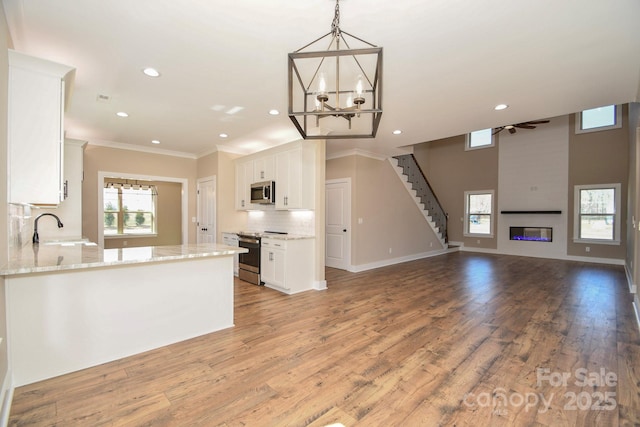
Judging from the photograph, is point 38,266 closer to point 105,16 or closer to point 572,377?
point 105,16

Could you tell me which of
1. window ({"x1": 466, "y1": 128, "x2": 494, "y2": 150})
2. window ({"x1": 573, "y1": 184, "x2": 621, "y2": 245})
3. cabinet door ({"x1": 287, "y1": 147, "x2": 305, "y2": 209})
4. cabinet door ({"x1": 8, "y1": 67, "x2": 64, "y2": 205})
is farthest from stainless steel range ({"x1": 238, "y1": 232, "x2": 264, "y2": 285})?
window ({"x1": 573, "y1": 184, "x2": 621, "y2": 245})

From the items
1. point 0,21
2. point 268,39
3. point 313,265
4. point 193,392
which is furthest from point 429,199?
point 0,21

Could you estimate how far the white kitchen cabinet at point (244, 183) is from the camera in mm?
5770

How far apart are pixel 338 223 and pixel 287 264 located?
2.30 m

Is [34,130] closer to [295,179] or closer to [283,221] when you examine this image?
[295,179]

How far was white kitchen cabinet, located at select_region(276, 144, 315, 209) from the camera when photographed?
4801 millimetres

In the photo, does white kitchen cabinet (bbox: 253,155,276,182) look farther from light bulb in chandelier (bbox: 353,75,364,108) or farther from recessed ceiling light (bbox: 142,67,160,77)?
light bulb in chandelier (bbox: 353,75,364,108)

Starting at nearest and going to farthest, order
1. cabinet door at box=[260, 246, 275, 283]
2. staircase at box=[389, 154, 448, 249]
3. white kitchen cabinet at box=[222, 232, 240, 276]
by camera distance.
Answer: cabinet door at box=[260, 246, 275, 283], white kitchen cabinet at box=[222, 232, 240, 276], staircase at box=[389, 154, 448, 249]

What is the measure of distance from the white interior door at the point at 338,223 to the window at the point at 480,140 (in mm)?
5699

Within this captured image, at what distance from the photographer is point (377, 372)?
7.41 feet

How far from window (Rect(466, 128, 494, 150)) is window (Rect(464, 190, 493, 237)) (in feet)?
4.98

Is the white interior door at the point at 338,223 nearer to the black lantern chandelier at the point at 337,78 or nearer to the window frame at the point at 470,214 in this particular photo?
the black lantern chandelier at the point at 337,78

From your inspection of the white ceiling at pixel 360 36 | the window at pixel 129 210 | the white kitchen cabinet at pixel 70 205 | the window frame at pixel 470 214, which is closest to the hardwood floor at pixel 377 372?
the white ceiling at pixel 360 36

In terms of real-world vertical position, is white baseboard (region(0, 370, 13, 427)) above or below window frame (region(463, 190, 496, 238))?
below
